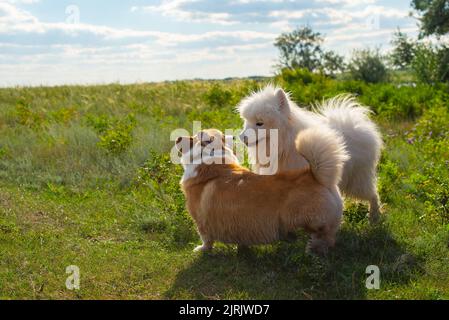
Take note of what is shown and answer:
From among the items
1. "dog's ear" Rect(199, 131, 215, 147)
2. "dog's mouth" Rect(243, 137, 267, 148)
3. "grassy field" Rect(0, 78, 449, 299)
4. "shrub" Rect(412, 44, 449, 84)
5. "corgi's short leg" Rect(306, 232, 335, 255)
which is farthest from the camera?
"shrub" Rect(412, 44, 449, 84)

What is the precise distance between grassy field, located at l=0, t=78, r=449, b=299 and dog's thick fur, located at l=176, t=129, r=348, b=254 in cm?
32

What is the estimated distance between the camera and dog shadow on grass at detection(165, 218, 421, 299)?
4438 millimetres

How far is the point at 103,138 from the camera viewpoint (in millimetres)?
9875

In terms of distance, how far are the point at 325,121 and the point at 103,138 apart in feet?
16.8

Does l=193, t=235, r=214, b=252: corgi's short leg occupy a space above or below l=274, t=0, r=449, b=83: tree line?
below

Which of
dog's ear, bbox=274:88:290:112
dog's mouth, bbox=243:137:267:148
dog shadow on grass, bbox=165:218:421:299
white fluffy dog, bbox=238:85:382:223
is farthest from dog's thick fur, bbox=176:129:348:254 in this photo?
A: dog's ear, bbox=274:88:290:112

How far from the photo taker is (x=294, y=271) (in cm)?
480

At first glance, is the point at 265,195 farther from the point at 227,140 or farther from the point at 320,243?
the point at 227,140

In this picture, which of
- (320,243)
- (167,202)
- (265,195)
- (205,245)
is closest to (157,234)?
(167,202)

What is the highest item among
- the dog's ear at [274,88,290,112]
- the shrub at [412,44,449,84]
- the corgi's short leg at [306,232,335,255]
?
the shrub at [412,44,449,84]

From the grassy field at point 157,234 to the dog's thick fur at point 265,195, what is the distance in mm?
322

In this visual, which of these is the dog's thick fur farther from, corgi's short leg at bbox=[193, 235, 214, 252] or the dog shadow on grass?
the dog shadow on grass
